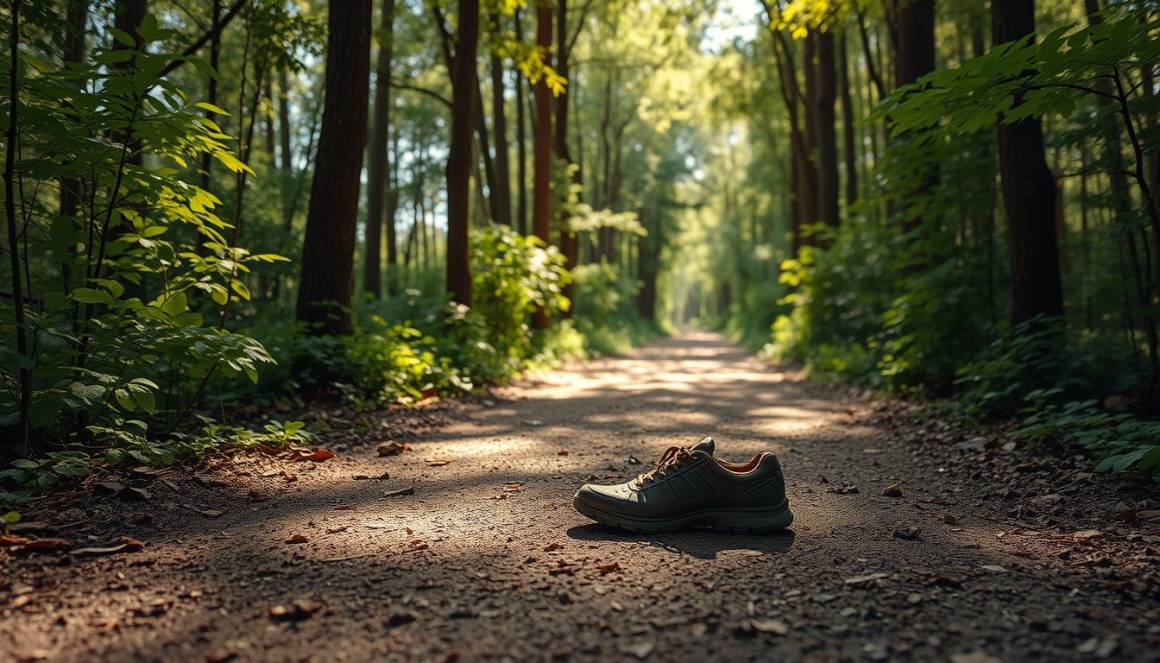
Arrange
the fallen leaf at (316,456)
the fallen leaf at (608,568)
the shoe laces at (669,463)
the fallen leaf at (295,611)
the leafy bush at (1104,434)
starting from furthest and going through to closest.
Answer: the fallen leaf at (316,456)
the leafy bush at (1104,434)
the shoe laces at (669,463)
the fallen leaf at (608,568)
the fallen leaf at (295,611)

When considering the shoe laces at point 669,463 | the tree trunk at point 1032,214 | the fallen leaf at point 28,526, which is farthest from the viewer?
the tree trunk at point 1032,214

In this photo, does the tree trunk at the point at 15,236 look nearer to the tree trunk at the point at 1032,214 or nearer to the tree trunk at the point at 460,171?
the tree trunk at the point at 460,171

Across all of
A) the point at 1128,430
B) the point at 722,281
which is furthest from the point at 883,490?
the point at 722,281

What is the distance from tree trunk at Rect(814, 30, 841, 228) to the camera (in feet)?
47.5

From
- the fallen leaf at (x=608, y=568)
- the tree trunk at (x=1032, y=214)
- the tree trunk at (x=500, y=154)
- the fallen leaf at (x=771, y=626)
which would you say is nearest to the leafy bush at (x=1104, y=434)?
the tree trunk at (x=1032, y=214)

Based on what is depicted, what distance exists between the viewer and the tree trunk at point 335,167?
6578mm

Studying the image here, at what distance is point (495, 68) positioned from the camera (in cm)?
1531

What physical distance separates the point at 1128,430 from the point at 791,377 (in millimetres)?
8154

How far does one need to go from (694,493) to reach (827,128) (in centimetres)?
1403

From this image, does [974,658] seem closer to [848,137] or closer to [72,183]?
[72,183]

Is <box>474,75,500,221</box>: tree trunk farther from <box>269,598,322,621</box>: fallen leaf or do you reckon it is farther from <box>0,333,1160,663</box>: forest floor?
<box>269,598,322,621</box>: fallen leaf

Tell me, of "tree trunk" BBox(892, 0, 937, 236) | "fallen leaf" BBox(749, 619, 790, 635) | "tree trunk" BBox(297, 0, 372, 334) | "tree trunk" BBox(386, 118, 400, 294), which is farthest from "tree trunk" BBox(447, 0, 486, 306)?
"tree trunk" BBox(386, 118, 400, 294)

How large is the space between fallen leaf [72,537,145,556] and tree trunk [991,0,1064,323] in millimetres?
6856

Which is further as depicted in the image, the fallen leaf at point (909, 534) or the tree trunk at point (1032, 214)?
the tree trunk at point (1032, 214)
